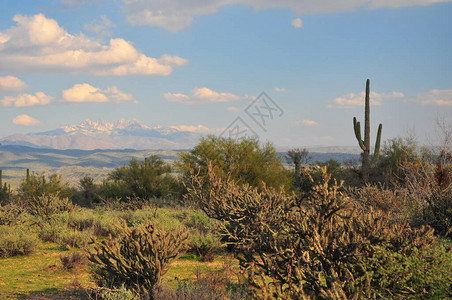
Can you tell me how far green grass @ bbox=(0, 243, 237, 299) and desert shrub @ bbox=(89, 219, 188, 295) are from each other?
310 mm

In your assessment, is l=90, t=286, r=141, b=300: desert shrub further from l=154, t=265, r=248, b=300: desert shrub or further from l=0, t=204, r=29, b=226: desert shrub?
Answer: l=0, t=204, r=29, b=226: desert shrub

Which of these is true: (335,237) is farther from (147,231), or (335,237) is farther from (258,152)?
(258,152)

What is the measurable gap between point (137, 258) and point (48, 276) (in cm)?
363

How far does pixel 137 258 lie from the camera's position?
6.21 m

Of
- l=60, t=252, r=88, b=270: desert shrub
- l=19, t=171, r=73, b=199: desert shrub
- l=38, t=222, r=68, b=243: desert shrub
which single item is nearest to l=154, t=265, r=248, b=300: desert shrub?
l=60, t=252, r=88, b=270: desert shrub

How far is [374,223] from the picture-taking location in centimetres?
523

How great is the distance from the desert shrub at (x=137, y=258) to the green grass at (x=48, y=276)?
1.02ft

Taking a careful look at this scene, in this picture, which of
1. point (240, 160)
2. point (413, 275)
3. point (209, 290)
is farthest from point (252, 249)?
point (240, 160)

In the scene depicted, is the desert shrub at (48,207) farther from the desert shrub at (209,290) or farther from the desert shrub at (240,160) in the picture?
the desert shrub at (209,290)

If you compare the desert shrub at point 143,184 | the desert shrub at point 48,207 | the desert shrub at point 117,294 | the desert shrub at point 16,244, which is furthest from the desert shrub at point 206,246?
the desert shrub at point 143,184

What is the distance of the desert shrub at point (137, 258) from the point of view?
20.4ft

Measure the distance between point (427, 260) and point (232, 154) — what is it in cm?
2241

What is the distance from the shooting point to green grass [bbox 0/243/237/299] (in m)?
7.21

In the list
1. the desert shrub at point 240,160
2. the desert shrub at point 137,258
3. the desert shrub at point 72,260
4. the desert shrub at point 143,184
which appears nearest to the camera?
the desert shrub at point 137,258
